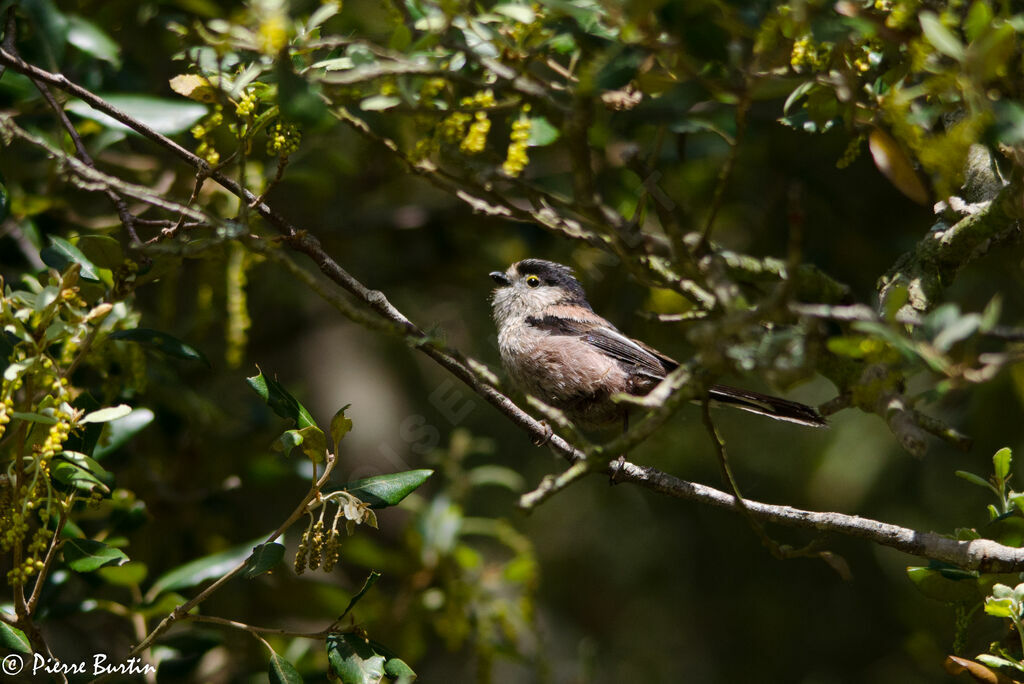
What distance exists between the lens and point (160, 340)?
261 cm

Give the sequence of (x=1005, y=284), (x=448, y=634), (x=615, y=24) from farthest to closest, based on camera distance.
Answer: (x=1005, y=284)
(x=448, y=634)
(x=615, y=24)

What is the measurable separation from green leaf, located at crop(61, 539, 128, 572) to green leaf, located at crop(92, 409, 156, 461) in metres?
0.37

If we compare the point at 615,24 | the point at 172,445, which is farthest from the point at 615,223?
the point at 172,445

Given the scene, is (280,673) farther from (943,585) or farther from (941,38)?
(941,38)

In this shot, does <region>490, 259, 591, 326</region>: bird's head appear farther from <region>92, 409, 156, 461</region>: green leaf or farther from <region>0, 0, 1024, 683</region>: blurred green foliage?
<region>92, 409, 156, 461</region>: green leaf

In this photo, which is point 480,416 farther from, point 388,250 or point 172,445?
point 172,445

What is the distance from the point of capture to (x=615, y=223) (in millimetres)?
1964

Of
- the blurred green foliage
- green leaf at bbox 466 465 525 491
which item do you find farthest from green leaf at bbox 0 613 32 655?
green leaf at bbox 466 465 525 491

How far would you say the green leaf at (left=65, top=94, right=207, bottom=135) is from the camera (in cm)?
303

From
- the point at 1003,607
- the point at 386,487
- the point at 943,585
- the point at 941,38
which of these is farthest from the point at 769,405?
the point at 941,38

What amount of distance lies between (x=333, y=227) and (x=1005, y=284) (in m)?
3.90

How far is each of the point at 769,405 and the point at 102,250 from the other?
94.5 inches

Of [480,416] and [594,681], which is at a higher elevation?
[480,416]

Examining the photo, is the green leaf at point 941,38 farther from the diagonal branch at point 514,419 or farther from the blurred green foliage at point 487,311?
the diagonal branch at point 514,419
